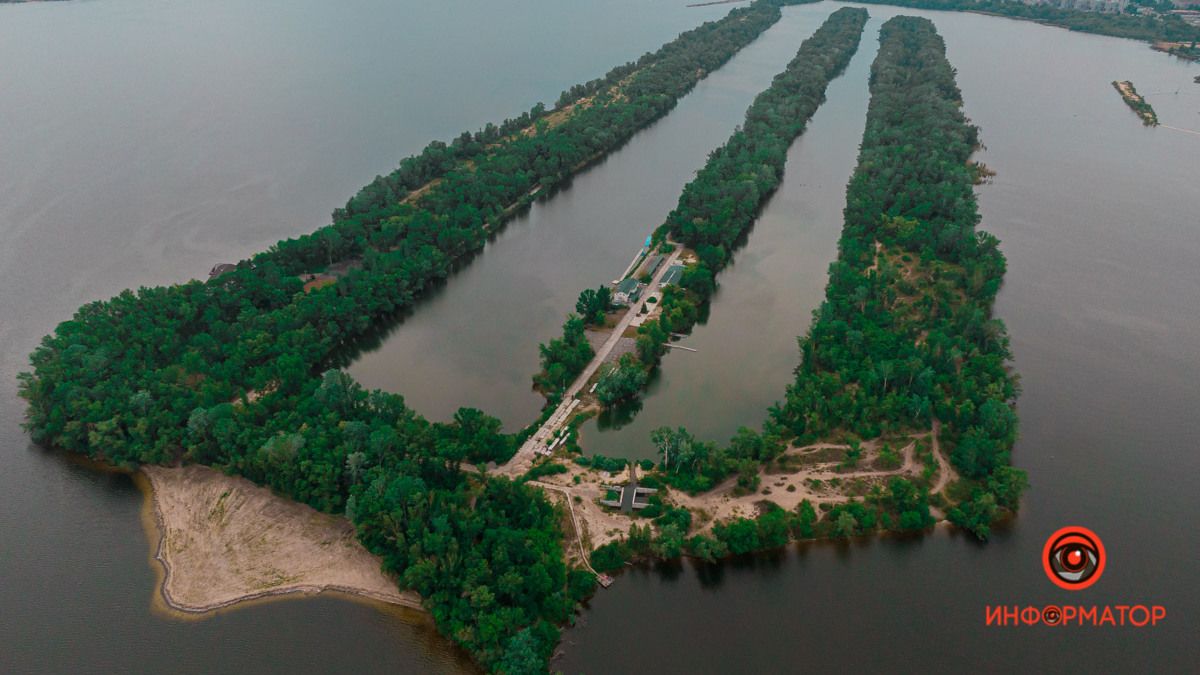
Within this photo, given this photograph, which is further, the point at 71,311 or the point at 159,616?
the point at 71,311

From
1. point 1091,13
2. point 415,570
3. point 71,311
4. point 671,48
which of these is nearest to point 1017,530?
point 415,570

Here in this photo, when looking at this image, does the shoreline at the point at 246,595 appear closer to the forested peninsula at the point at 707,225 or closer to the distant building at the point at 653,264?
the forested peninsula at the point at 707,225

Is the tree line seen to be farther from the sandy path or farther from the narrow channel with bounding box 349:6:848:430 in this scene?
the sandy path

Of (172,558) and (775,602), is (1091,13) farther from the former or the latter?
(172,558)

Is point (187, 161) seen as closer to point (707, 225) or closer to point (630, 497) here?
point (707, 225)

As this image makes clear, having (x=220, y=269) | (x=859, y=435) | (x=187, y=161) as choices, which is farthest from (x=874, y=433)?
(x=187, y=161)

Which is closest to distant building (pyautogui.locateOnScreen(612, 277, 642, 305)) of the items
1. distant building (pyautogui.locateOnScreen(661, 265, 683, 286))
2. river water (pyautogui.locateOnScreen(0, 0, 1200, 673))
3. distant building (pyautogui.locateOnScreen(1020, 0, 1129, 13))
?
distant building (pyautogui.locateOnScreen(661, 265, 683, 286))
